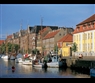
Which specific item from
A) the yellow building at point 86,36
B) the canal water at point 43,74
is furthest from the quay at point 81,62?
the yellow building at point 86,36

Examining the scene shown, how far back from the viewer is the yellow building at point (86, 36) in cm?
4459

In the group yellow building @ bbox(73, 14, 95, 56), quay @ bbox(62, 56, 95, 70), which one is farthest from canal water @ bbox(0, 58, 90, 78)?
yellow building @ bbox(73, 14, 95, 56)

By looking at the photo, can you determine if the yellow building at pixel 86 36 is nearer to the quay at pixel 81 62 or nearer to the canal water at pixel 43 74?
the quay at pixel 81 62

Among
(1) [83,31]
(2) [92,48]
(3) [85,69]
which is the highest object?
(1) [83,31]

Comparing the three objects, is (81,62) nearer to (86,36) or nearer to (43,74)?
(43,74)

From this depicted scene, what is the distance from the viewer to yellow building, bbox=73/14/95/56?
4459 centimetres

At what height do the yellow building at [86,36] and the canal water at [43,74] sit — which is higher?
the yellow building at [86,36]

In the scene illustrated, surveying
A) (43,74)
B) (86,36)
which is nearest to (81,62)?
(43,74)

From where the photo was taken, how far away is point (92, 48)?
4488cm

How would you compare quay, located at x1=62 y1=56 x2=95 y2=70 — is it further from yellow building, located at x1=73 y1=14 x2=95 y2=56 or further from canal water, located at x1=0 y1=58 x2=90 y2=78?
yellow building, located at x1=73 y1=14 x2=95 y2=56

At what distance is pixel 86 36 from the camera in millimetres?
47500
